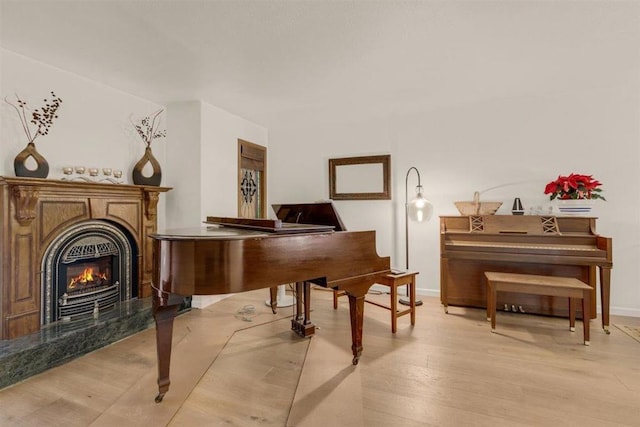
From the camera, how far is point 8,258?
2273 millimetres

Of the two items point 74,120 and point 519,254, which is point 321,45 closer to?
point 74,120

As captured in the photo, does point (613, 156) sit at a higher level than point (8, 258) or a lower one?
higher

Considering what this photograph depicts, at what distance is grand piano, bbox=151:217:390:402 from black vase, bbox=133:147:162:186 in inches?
67.5

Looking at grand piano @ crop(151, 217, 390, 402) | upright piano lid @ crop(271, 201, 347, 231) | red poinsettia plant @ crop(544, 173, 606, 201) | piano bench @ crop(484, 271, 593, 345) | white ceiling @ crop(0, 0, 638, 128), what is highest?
white ceiling @ crop(0, 0, 638, 128)

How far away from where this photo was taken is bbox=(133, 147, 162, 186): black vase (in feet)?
10.6

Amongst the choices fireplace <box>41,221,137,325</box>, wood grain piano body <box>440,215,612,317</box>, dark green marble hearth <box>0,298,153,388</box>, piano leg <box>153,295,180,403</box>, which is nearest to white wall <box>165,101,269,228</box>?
fireplace <box>41,221,137,325</box>

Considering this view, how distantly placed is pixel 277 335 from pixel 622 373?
2494 mm

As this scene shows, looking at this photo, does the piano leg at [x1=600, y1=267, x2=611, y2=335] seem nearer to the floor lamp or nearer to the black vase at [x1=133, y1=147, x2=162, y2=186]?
the floor lamp

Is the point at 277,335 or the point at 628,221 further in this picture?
the point at 628,221

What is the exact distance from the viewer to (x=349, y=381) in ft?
6.53

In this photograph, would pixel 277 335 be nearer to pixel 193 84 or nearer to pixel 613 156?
pixel 193 84

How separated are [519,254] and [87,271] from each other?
160 inches

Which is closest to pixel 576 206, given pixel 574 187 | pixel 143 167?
pixel 574 187

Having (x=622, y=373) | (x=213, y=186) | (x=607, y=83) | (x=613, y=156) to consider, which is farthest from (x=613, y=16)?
(x=213, y=186)
